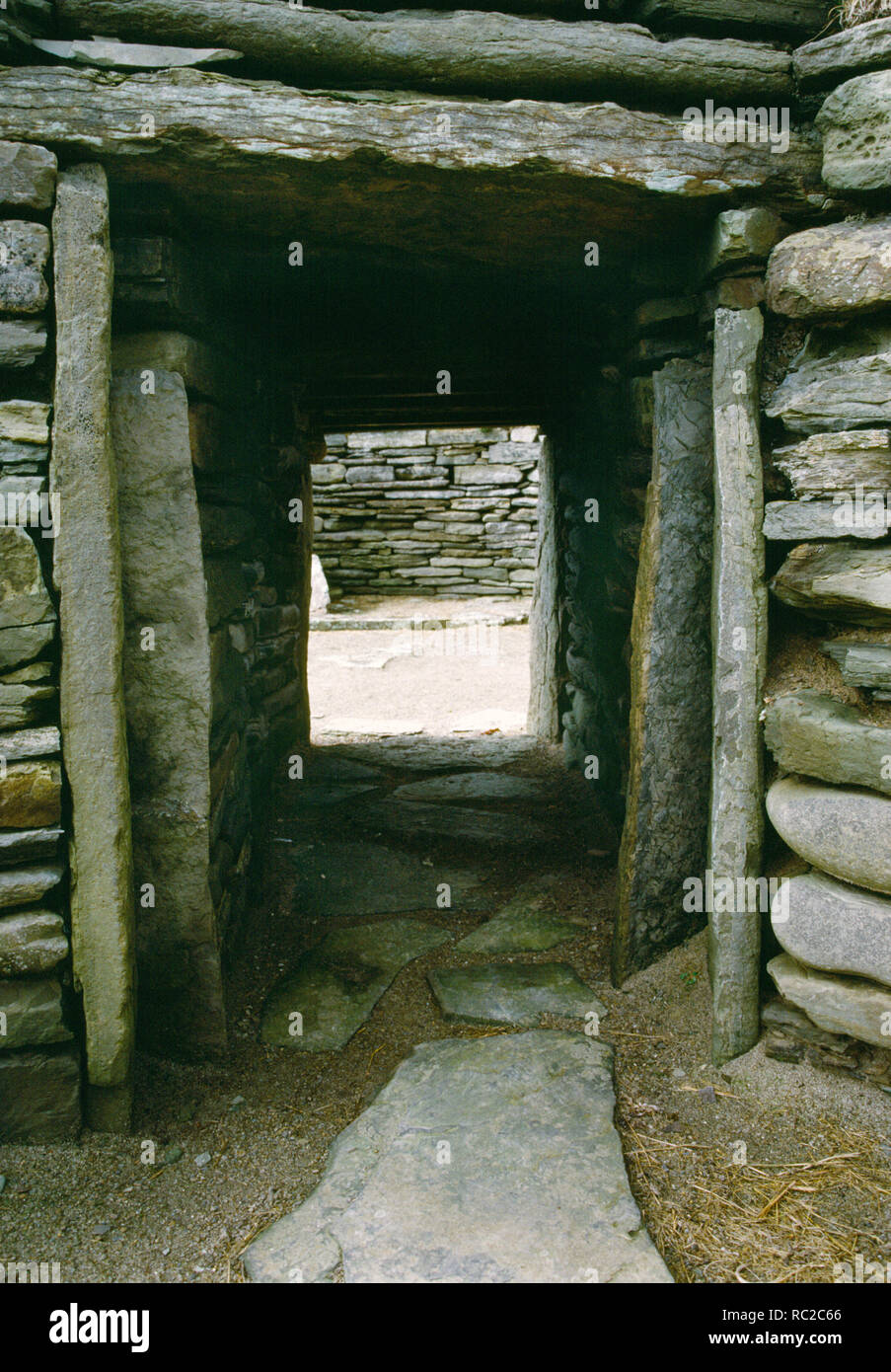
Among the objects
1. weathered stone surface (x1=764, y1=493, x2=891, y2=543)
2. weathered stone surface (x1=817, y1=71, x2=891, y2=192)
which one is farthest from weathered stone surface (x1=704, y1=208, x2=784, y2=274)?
weathered stone surface (x1=764, y1=493, x2=891, y2=543)

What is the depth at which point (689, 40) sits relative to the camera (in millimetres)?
2170

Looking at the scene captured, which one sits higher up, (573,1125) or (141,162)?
(141,162)

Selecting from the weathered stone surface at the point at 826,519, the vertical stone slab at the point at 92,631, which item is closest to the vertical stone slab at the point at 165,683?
the vertical stone slab at the point at 92,631

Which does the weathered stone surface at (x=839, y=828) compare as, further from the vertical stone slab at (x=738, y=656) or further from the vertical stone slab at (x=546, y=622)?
the vertical stone slab at (x=546, y=622)

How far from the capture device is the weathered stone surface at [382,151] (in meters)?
1.93

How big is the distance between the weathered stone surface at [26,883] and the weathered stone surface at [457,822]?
2058mm

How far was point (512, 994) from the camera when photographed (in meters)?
2.72

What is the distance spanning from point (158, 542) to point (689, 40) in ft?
5.79

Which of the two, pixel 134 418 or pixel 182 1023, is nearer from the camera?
pixel 134 418

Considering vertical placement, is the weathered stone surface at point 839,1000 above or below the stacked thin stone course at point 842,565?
below
